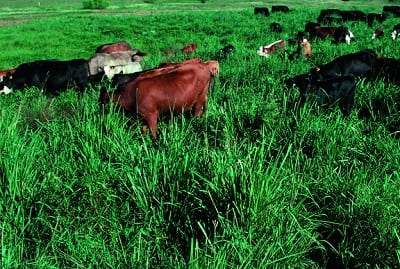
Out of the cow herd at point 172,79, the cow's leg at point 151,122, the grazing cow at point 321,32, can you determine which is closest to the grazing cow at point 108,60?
the cow herd at point 172,79

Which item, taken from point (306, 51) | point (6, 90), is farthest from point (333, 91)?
point (6, 90)

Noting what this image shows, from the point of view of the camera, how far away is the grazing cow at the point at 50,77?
34.1ft

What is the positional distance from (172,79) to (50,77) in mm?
5459

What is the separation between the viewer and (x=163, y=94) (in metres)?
6.17

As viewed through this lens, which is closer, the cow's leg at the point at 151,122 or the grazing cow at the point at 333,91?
the cow's leg at the point at 151,122

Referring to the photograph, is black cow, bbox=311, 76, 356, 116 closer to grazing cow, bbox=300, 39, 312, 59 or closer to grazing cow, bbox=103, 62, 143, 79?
grazing cow, bbox=300, 39, 312, 59

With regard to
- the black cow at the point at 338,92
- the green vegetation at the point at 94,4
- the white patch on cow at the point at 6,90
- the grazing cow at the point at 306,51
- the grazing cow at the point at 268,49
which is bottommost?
the green vegetation at the point at 94,4

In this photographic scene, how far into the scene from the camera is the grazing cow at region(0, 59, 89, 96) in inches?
Result: 409

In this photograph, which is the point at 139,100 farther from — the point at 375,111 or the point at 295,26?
the point at 295,26

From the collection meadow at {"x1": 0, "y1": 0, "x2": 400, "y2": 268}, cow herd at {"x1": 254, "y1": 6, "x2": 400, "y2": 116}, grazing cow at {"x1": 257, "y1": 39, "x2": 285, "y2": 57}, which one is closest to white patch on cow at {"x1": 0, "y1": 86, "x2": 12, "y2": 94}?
meadow at {"x1": 0, "y1": 0, "x2": 400, "y2": 268}

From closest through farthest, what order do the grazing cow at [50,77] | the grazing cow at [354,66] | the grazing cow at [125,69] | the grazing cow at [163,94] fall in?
the grazing cow at [163,94], the grazing cow at [354,66], the grazing cow at [50,77], the grazing cow at [125,69]

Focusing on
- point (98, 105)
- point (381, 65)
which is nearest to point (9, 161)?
point (98, 105)

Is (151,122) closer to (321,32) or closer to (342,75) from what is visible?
(342,75)

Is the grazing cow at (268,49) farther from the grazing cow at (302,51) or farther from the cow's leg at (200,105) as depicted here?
the cow's leg at (200,105)
